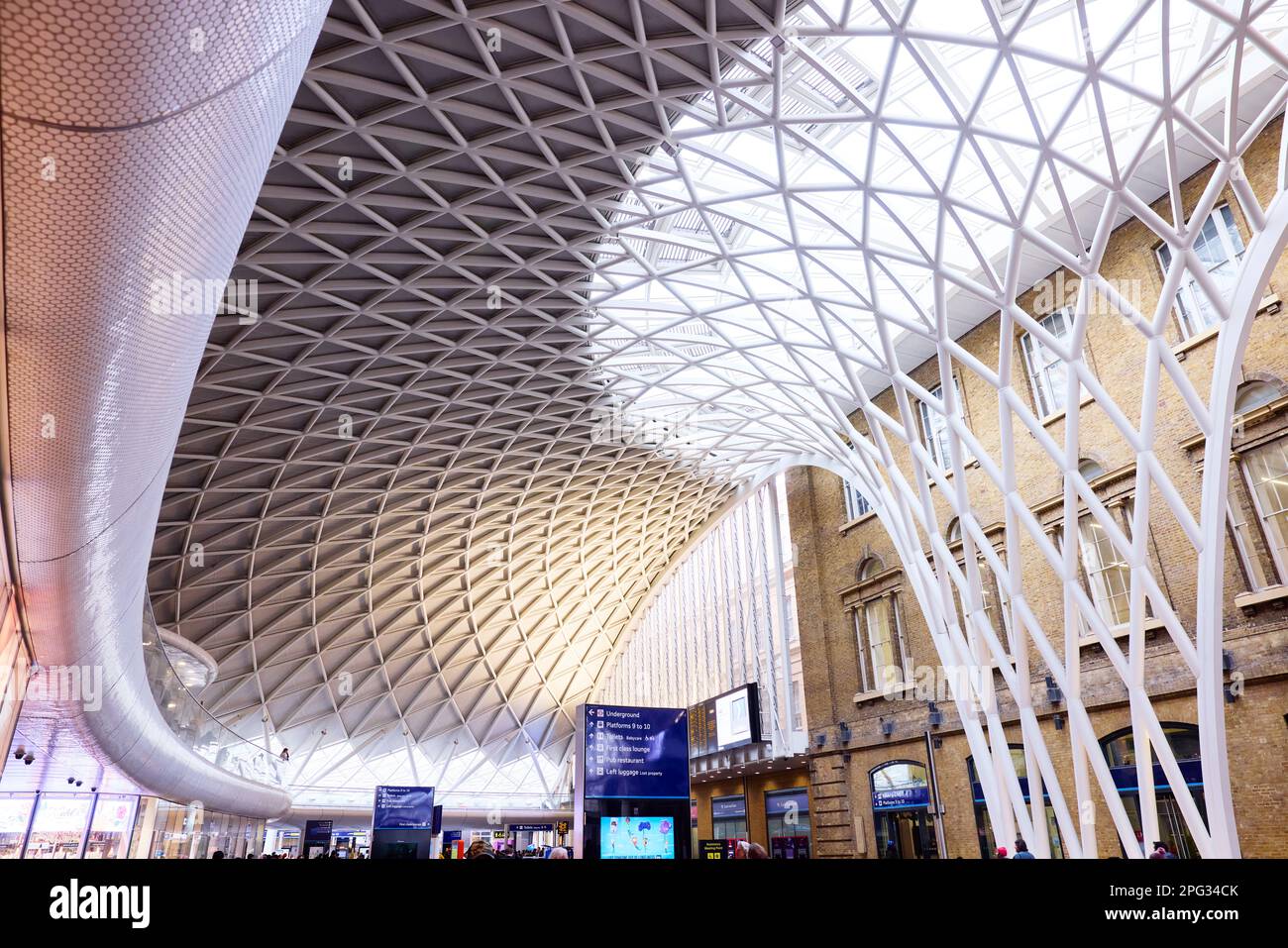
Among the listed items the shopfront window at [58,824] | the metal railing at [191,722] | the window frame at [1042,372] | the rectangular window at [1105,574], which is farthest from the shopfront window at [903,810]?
the shopfront window at [58,824]

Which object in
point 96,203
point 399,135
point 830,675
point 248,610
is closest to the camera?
point 96,203

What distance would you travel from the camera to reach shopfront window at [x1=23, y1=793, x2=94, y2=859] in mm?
21219

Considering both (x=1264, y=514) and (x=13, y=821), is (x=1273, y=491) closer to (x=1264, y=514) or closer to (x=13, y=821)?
(x=1264, y=514)

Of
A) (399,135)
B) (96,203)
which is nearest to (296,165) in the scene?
(399,135)

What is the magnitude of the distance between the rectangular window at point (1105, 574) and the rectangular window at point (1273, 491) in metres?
3.74

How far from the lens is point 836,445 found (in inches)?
1254

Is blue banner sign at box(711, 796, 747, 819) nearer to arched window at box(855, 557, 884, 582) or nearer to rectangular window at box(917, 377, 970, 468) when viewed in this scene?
arched window at box(855, 557, 884, 582)

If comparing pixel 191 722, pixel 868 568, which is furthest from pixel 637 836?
pixel 868 568

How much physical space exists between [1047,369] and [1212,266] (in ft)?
19.2

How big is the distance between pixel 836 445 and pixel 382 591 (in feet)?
97.5

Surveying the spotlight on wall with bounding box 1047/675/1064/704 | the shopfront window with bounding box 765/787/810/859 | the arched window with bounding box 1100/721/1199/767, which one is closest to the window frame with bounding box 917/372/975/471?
the spotlight on wall with bounding box 1047/675/1064/704

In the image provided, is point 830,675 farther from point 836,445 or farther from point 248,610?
point 248,610

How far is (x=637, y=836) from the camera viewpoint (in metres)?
16.2

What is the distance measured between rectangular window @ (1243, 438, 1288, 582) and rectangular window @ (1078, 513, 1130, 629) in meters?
3.74
